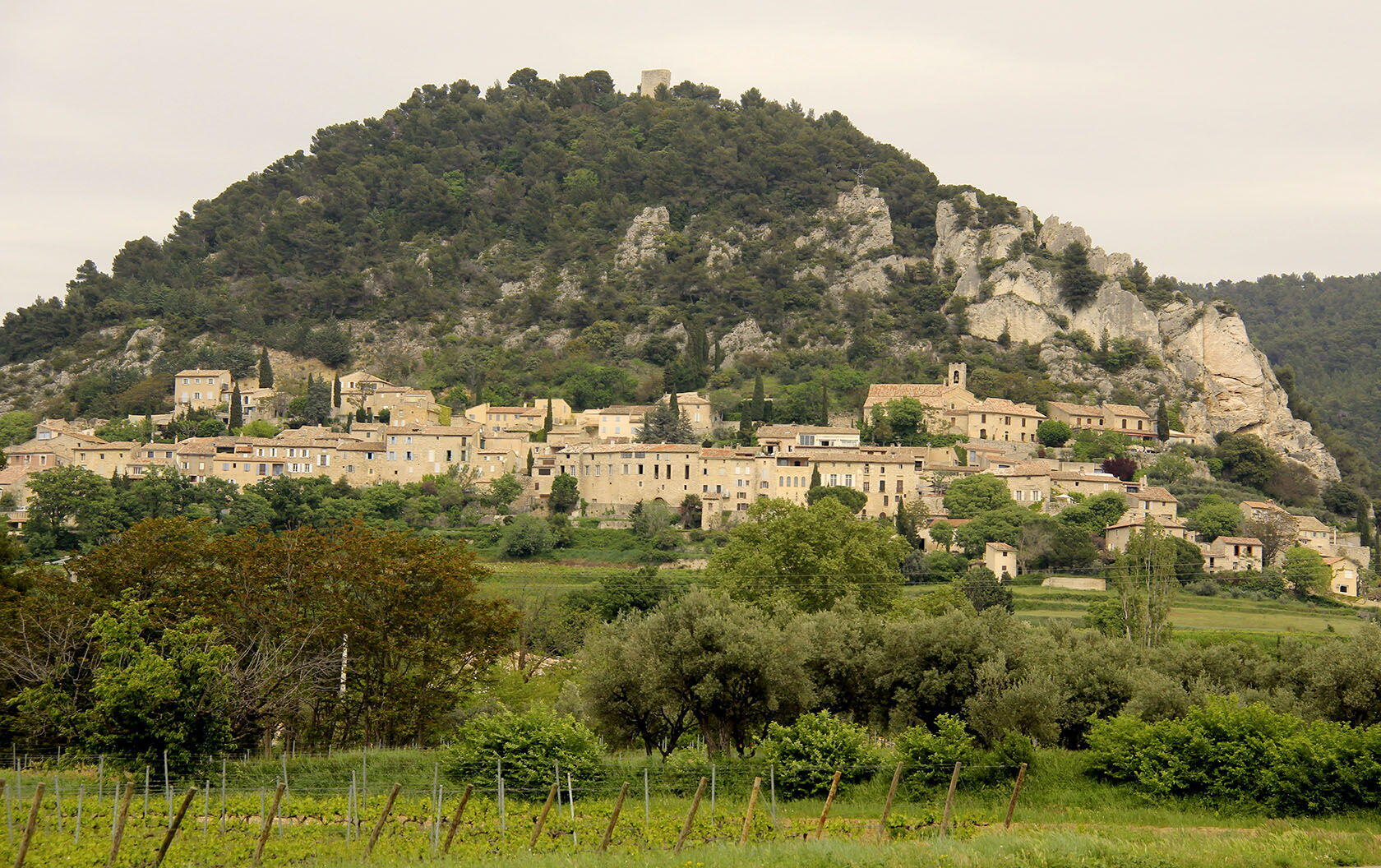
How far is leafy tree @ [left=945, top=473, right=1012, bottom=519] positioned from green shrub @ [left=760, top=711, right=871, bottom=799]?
52.9m

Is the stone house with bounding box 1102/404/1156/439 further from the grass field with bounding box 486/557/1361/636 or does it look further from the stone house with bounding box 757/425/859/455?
the grass field with bounding box 486/557/1361/636

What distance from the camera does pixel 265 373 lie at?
344ft

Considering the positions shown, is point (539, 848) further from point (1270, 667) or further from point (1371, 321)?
point (1371, 321)

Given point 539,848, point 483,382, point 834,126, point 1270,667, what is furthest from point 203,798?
point 834,126

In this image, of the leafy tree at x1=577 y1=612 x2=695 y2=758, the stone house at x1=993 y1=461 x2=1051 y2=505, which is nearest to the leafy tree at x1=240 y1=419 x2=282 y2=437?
the stone house at x1=993 y1=461 x2=1051 y2=505

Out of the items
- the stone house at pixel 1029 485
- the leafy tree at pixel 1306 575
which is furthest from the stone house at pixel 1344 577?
the stone house at pixel 1029 485

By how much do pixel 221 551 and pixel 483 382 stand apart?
76124 mm

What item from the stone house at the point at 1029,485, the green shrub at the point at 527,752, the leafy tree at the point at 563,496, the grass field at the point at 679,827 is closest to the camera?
the grass field at the point at 679,827

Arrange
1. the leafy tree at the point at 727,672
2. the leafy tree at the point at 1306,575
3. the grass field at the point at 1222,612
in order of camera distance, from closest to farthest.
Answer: the leafy tree at the point at 727,672, the grass field at the point at 1222,612, the leafy tree at the point at 1306,575

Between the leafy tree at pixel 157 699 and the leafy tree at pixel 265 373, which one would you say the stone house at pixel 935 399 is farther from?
the leafy tree at pixel 157 699

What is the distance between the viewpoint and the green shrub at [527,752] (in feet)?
75.9

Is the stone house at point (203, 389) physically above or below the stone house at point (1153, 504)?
above

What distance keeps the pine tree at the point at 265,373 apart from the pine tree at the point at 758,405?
34915 mm

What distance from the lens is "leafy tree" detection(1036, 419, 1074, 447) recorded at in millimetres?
94688
